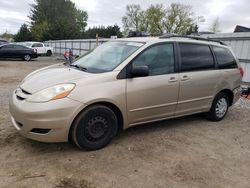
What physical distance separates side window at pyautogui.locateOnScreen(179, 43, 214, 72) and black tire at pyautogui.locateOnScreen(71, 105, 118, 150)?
1708 mm

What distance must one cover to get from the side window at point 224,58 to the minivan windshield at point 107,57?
1.94m

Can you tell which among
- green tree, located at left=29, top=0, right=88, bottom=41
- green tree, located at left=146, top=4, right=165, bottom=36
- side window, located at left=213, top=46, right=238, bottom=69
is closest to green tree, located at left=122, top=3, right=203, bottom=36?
green tree, located at left=146, top=4, right=165, bottom=36

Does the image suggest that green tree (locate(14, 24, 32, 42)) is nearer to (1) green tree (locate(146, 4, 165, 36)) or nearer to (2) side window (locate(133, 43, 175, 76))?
(1) green tree (locate(146, 4, 165, 36))

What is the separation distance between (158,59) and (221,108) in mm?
2057

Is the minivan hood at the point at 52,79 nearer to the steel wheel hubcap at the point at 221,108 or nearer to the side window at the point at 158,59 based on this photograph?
the side window at the point at 158,59

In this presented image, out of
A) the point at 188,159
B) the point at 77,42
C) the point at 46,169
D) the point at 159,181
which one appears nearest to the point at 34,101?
the point at 46,169

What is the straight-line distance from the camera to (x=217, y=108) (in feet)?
17.8

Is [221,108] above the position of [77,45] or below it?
below

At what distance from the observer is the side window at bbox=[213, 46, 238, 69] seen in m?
5.28

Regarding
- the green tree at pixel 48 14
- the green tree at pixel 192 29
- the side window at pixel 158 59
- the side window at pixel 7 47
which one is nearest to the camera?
the side window at pixel 158 59

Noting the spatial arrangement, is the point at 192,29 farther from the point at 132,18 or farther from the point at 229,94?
the point at 229,94

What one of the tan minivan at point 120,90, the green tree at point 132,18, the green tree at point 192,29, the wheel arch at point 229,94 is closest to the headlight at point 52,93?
the tan minivan at point 120,90

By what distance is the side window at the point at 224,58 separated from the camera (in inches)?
208

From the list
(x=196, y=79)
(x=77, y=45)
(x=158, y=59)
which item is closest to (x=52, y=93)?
(x=158, y=59)
